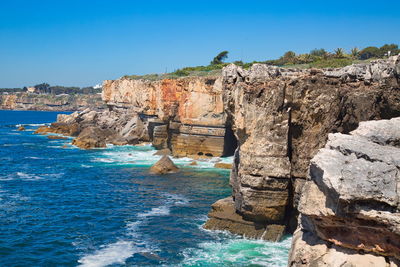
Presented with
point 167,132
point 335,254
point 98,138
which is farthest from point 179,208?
point 98,138

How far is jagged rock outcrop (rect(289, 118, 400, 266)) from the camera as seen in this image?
25.3ft

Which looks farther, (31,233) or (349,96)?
(31,233)

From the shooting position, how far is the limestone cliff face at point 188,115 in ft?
154

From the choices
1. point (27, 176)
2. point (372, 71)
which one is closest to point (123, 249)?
point (372, 71)

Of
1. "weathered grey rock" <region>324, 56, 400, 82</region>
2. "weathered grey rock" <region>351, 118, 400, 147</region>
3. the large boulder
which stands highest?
"weathered grey rock" <region>324, 56, 400, 82</region>

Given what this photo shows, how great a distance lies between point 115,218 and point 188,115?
2621 centimetres

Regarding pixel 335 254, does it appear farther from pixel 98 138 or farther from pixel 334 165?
pixel 98 138

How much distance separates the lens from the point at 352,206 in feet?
25.9

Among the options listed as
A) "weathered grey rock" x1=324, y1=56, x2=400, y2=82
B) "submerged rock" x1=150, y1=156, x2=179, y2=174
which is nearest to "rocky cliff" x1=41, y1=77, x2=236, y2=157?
"submerged rock" x1=150, y1=156, x2=179, y2=174

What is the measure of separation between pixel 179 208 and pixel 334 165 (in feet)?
61.9

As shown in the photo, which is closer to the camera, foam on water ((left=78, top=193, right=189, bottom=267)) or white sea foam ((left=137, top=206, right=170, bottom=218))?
foam on water ((left=78, top=193, right=189, bottom=267))

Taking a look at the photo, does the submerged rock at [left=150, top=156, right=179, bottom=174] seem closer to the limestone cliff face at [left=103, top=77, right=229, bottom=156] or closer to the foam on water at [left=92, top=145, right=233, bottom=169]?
the foam on water at [left=92, top=145, right=233, bottom=169]

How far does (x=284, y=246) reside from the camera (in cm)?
1859

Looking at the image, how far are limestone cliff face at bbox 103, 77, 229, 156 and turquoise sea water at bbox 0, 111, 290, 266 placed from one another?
461 centimetres
